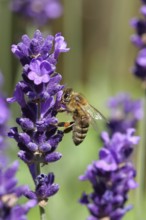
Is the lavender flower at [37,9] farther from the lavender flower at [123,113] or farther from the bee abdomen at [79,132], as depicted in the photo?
the bee abdomen at [79,132]

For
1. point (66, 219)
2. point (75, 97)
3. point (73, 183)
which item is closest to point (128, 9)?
point (73, 183)

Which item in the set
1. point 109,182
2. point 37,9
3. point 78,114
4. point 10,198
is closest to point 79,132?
point 78,114

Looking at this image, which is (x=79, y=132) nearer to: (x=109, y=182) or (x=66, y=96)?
(x=66, y=96)

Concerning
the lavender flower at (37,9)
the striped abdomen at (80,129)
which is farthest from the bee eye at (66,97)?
the lavender flower at (37,9)

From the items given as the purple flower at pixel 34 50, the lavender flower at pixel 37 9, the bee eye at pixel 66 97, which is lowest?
the lavender flower at pixel 37 9

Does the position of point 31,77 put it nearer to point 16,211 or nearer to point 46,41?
point 46,41

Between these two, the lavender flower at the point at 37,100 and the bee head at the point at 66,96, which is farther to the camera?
the bee head at the point at 66,96
